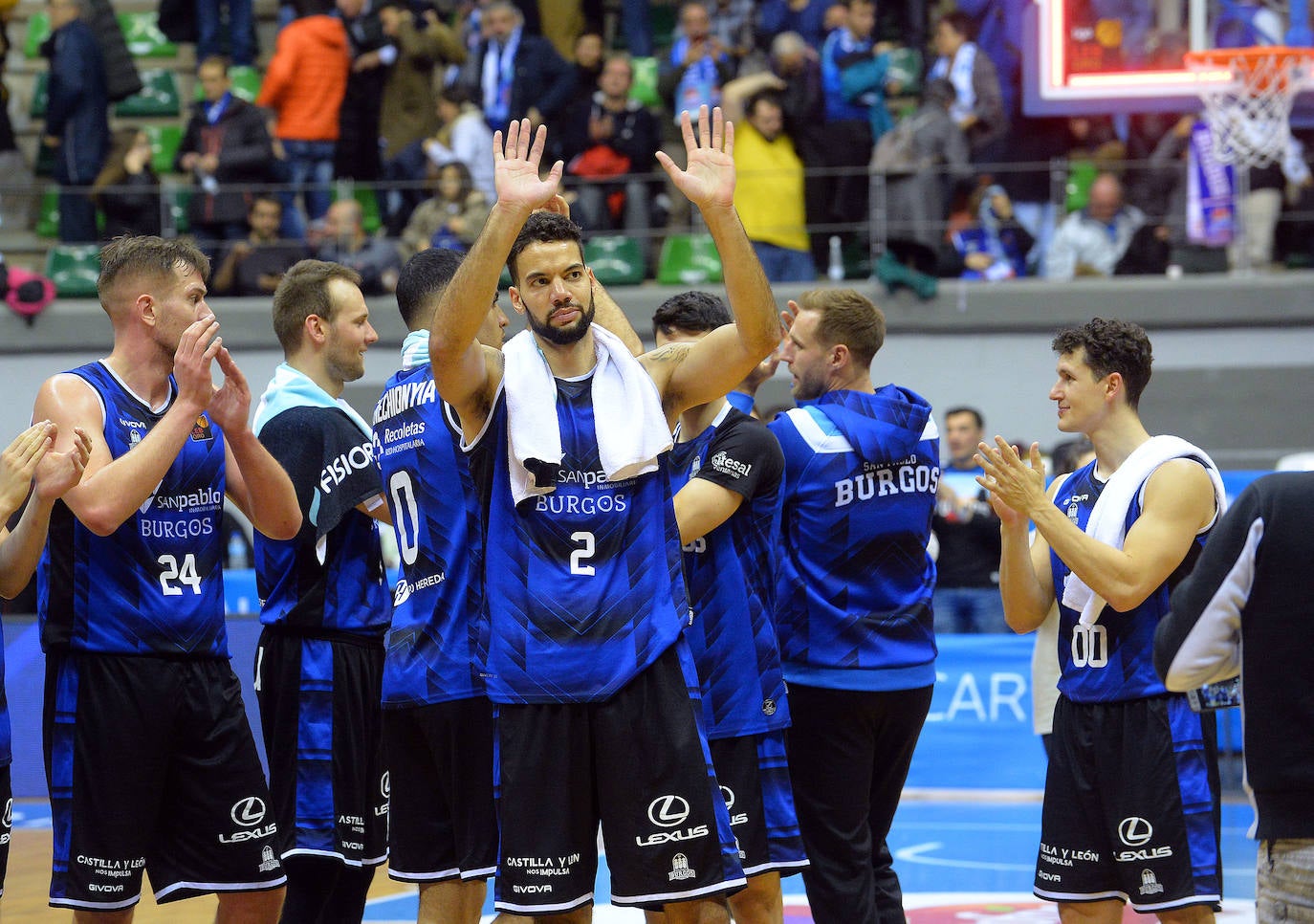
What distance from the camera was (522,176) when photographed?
436 centimetres

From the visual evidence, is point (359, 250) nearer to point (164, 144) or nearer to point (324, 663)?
point (164, 144)

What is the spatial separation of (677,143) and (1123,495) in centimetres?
1076

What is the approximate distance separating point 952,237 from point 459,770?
34.0ft

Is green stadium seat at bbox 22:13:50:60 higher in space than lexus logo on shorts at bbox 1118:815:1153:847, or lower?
higher

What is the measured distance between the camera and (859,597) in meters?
5.74

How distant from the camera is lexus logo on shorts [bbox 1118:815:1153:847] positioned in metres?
4.95

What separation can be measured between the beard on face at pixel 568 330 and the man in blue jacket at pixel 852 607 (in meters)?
1.47

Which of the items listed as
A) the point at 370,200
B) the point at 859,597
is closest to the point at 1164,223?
the point at 370,200

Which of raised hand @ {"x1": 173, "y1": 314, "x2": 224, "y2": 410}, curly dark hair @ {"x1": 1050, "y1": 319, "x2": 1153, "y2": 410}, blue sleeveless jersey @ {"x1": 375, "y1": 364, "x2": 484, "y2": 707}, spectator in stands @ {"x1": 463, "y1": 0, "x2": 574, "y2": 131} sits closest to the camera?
raised hand @ {"x1": 173, "y1": 314, "x2": 224, "y2": 410}

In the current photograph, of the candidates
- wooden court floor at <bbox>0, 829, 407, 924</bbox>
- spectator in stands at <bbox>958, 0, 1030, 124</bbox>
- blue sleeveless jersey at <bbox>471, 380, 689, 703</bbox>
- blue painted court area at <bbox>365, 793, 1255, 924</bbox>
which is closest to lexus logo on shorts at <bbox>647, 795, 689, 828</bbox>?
blue sleeveless jersey at <bbox>471, 380, 689, 703</bbox>

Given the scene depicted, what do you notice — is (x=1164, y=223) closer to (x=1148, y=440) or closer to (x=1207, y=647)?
(x=1148, y=440)

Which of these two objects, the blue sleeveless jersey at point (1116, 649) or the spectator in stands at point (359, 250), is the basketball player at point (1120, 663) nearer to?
the blue sleeveless jersey at point (1116, 649)

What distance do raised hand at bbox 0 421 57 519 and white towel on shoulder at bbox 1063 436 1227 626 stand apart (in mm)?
3164

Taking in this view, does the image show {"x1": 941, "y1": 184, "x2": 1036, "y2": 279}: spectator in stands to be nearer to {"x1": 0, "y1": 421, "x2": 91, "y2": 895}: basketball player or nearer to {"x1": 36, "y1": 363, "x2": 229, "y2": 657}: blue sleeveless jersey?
{"x1": 36, "y1": 363, "x2": 229, "y2": 657}: blue sleeveless jersey
